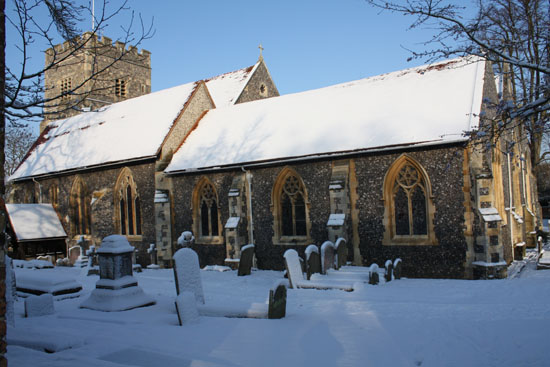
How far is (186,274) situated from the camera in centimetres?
911

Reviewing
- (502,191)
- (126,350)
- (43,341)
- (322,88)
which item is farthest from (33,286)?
(502,191)

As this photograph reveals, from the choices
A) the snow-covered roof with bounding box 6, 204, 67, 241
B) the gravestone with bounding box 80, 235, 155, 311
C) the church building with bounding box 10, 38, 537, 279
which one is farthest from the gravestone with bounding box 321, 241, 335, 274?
the snow-covered roof with bounding box 6, 204, 67, 241

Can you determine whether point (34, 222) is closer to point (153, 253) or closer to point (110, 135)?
point (110, 135)

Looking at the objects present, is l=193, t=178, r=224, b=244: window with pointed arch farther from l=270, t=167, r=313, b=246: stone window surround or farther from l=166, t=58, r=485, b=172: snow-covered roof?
l=270, t=167, r=313, b=246: stone window surround

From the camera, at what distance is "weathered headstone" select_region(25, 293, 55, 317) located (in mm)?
8625

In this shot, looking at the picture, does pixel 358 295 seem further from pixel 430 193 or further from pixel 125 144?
pixel 125 144

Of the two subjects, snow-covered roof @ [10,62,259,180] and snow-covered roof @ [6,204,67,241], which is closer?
snow-covered roof @ [10,62,259,180]

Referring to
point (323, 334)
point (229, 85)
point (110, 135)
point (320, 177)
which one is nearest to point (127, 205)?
point (110, 135)

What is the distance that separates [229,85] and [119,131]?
22.6ft

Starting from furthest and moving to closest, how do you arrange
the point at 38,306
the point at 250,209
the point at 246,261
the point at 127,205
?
the point at 127,205 → the point at 250,209 → the point at 246,261 → the point at 38,306

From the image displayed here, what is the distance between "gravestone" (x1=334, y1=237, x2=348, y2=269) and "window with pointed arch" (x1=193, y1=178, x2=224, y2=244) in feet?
18.4

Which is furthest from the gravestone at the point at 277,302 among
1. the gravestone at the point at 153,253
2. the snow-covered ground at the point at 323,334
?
the gravestone at the point at 153,253

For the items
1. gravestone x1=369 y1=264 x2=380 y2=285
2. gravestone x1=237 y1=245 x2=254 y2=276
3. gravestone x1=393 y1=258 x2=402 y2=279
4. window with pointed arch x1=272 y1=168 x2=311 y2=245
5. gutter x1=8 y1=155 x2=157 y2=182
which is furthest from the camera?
gutter x1=8 y1=155 x2=157 y2=182

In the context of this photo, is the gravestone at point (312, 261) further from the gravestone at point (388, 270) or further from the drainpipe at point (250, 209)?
the drainpipe at point (250, 209)
